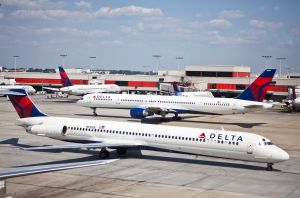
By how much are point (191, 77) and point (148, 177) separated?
98706 millimetres

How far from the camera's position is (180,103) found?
58125 millimetres

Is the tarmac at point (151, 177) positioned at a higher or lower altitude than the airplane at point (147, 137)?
lower

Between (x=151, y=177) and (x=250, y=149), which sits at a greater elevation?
(x=250, y=149)

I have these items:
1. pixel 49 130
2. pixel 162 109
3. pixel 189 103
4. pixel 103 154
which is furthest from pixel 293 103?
pixel 49 130

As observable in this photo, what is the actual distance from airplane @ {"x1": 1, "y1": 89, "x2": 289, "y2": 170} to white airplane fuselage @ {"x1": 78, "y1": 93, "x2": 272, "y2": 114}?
2456 cm

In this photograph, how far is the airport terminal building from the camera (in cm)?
10800

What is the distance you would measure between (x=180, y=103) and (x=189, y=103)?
141cm

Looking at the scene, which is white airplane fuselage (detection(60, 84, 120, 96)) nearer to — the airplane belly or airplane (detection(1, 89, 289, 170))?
airplane (detection(1, 89, 289, 170))

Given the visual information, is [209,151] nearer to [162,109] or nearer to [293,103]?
[162,109]

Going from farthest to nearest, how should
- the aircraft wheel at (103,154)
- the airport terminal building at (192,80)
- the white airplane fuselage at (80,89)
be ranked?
the airport terminal building at (192,80) < the white airplane fuselage at (80,89) < the aircraft wheel at (103,154)

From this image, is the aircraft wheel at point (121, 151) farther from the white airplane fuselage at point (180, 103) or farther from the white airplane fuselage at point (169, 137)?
the white airplane fuselage at point (180, 103)

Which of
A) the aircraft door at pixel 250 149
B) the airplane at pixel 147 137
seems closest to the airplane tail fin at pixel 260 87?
Answer: the airplane at pixel 147 137

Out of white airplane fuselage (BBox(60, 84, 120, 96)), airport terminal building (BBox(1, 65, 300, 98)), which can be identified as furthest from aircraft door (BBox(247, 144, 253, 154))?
airport terminal building (BBox(1, 65, 300, 98))

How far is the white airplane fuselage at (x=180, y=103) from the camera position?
54.4m
